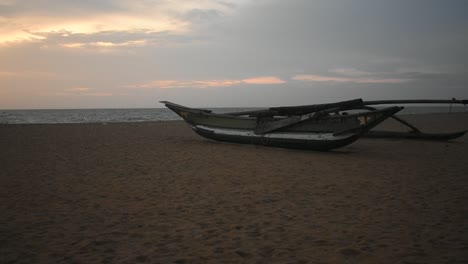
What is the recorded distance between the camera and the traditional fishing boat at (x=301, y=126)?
9133 millimetres

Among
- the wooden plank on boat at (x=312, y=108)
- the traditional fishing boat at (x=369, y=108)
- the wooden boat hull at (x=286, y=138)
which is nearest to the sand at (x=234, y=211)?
the wooden boat hull at (x=286, y=138)

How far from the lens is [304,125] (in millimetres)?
10125

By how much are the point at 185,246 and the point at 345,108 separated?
25.3 ft

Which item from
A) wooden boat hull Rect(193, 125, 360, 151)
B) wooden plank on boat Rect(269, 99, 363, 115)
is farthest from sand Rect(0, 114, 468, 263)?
wooden plank on boat Rect(269, 99, 363, 115)

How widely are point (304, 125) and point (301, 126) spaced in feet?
0.35

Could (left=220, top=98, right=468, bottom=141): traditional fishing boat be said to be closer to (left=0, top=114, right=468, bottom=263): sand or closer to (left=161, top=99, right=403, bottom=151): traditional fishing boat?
(left=161, top=99, right=403, bottom=151): traditional fishing boat

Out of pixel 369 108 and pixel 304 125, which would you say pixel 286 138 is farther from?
pixel 369 108

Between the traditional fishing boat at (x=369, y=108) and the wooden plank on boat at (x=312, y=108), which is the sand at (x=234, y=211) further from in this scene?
the wooden plank on boat at (x=312, y=108)

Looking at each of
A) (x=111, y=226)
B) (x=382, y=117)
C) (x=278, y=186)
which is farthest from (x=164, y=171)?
(x=382, y=117)

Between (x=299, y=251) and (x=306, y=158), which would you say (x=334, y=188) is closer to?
(x=299, y=251)

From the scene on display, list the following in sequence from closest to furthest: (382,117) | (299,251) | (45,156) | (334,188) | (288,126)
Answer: (299,251), (334,188), (382,117), (45,156), (288,126)

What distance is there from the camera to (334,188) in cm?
565

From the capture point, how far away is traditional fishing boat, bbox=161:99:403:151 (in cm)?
913

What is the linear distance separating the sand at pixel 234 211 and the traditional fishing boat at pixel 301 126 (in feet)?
3.81
